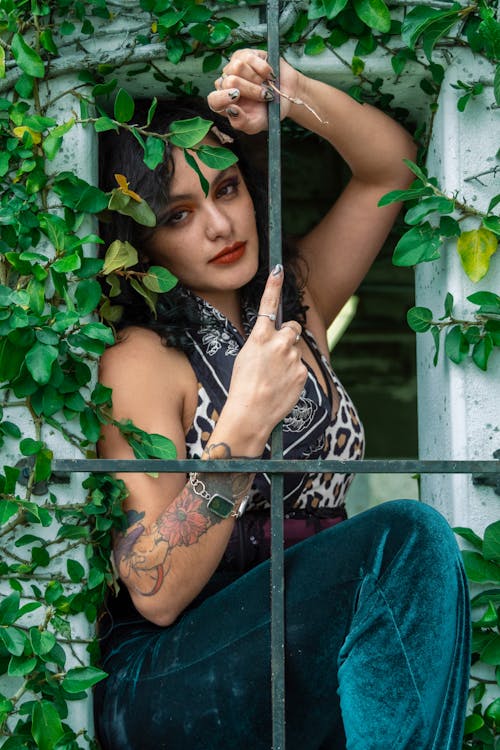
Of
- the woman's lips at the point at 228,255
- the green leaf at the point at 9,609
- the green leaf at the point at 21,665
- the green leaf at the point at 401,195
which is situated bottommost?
the green leaf at the point at 21,665

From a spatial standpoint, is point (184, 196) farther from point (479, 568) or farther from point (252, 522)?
point (479, 568)

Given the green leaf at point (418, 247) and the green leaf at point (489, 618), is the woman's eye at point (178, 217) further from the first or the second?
the green leaf at point (489, 618)

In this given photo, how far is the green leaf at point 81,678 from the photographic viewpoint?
74.2 inches

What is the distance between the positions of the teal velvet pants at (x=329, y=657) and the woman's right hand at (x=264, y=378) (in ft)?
0.72

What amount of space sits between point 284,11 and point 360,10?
5.5 inches

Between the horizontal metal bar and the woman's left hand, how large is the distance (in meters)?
0.60

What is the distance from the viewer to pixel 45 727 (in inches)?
74.5

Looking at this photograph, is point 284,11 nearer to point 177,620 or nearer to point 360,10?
point 360,10

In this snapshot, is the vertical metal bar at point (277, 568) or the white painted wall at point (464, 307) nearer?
the vertical metal bar at point (277, 568)

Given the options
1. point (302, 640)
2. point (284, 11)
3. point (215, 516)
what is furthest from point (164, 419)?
point (284, 11)

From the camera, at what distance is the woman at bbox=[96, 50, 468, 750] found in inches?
68.9

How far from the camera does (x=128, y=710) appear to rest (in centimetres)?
198

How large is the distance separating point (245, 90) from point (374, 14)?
36cm

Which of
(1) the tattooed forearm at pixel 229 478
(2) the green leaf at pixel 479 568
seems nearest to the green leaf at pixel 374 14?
(1) the tattooed forearm at pixel 229 478
